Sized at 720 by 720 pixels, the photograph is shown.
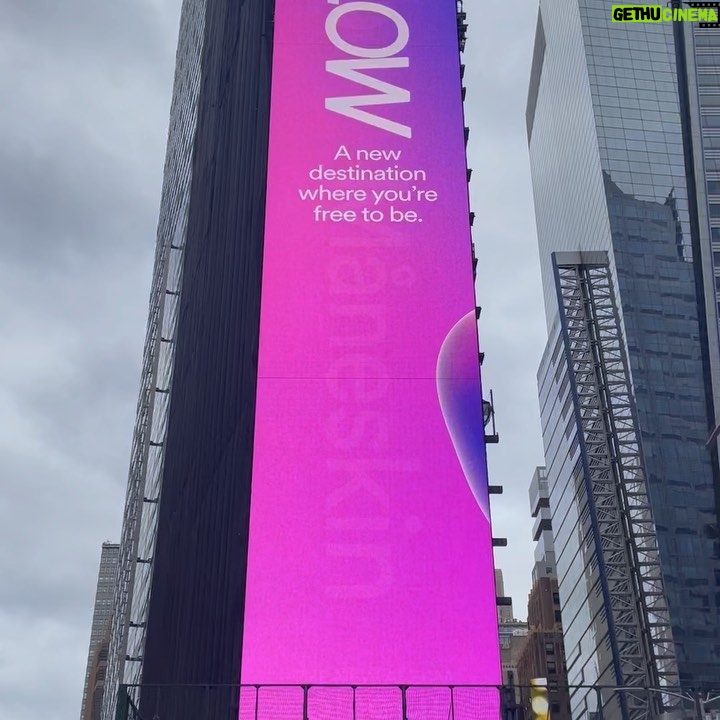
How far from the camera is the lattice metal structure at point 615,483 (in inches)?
4254

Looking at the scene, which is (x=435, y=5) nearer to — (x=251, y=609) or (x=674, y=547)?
(x=251, y=609)

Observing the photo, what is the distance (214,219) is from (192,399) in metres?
8.87

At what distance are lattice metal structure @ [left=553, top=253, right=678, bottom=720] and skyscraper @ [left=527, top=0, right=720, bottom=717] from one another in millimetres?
209

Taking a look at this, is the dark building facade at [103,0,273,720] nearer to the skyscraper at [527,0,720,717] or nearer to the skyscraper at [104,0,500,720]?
the skyscraper at [104,0,500,720]

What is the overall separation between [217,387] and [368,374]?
10543mm

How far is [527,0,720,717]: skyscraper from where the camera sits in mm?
112438

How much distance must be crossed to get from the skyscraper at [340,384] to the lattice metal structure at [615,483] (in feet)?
235

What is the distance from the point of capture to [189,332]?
5766 centimetres

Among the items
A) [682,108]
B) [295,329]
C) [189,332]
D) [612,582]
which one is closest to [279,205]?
[295,329]

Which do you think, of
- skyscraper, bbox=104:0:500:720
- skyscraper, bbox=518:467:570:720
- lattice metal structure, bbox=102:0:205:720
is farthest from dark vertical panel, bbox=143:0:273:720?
skyscraper, bbox=518:467:570:720

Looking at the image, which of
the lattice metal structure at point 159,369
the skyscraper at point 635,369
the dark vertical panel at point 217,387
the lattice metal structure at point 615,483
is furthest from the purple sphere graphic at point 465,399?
the lattice metal structure at point 615,483

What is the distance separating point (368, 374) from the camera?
33.8m

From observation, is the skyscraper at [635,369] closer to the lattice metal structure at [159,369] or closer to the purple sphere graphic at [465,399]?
the lattice metal structure at [159,369]

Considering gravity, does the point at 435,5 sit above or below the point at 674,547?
below
